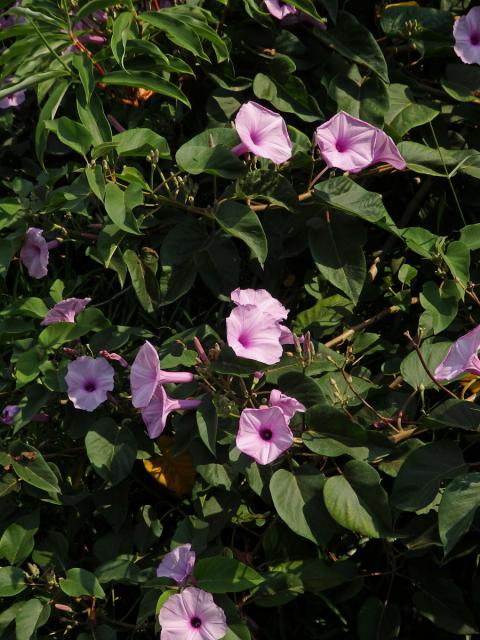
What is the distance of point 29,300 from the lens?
196 cm

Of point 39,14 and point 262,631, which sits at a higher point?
point 39,14

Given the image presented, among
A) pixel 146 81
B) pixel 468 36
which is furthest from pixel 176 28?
pixel 468 36

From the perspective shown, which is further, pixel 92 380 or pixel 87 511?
pixel 87 511

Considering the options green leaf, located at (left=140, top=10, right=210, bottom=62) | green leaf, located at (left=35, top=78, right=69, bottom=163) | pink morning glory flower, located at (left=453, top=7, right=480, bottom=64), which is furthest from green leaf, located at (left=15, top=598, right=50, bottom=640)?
pink morning glory flower, located at (left=453, top=7, right=480, bottom=64)

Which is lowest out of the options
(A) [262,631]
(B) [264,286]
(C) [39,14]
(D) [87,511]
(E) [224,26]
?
(A) [262,631]

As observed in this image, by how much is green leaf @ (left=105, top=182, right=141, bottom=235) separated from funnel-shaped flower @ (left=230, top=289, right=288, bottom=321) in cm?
22

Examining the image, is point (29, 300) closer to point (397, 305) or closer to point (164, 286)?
point (164, 286)

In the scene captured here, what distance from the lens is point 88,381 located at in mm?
1821

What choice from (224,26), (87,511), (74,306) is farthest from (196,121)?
(87,511)

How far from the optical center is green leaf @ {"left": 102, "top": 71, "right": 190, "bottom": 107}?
1.90m

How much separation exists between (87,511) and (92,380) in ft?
1.11

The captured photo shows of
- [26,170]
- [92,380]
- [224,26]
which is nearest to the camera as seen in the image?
[92,380]

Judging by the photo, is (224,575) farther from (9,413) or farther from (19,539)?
(9,413)

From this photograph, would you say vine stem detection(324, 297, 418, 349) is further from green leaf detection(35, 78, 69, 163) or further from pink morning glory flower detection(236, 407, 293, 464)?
green leaf detection(35, 78, 69, 163)
